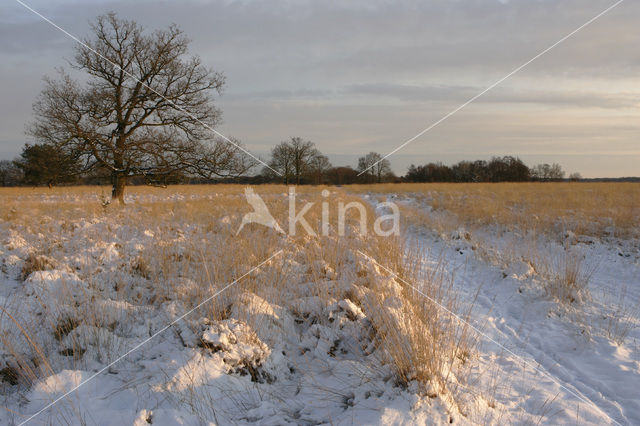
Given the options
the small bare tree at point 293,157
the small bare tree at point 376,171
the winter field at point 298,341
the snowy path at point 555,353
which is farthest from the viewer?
the small bare tree at point 376,171

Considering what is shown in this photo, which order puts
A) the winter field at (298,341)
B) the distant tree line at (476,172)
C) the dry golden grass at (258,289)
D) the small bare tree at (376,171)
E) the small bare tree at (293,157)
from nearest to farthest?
the winter field at (298,341)
the dry golden grass at (258,289)
the small bare tree at (293,157)
the small bare tree at (376,171)
the distant tree line at (476,172)

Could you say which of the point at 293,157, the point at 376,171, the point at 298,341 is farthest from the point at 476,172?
the point at 298,341

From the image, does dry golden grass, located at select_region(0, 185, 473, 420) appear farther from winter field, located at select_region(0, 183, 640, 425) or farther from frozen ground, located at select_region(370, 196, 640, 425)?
frozen ground, located at select_region(370, 196, 640, 425)

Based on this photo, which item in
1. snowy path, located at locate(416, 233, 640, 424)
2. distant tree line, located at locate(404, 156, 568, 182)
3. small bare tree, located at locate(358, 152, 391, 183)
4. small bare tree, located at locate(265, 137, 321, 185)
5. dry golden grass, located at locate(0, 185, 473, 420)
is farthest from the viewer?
distant tree line, located at locate(404, 156, 568, 182)

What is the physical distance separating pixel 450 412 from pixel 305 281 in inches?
108

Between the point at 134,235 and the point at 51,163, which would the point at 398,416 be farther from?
the point at 51,163

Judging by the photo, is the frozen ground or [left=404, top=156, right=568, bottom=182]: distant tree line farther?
[left=404, top=156, right=568, bottom=182]: distant tree line

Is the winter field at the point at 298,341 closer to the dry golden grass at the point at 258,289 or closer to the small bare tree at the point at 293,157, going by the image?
the dry golden grass at the point at 258,289

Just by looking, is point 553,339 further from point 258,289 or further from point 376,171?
point 376,171

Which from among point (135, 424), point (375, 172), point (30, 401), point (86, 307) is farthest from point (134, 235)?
point (375, 172)

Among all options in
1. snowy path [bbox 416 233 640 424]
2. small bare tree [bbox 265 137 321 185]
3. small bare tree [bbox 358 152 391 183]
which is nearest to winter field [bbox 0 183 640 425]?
snowy path [bbox 416 233 640 424]

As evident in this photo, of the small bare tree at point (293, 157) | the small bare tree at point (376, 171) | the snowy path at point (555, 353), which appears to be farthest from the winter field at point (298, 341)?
the small bare tree at point (376, 171)

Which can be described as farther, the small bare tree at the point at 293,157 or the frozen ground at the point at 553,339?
the small bare tree at the point at 293,157

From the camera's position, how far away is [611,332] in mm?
3707
